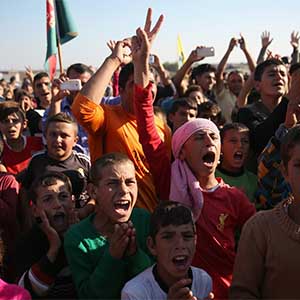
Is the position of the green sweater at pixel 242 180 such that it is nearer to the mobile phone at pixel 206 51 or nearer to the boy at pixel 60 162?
the boy at pixel 60 162

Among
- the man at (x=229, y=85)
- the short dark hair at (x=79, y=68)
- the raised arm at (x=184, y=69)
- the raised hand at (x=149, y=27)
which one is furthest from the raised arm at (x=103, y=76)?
the man at (x=229, y=85)

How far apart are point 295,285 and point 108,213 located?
0.97m

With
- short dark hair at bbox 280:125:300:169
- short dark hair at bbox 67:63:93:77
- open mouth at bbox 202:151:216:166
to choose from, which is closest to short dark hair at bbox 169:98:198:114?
short dark hair at bbox 67:63:93:77

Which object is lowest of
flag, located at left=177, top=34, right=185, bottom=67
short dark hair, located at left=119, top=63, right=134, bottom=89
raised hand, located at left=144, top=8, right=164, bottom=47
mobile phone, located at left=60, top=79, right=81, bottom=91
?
flag, located at left=177, top=34, right=185, bottom=67

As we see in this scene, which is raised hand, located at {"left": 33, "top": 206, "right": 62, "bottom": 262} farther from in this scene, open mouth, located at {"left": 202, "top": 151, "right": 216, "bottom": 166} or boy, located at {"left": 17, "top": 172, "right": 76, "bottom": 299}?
open mouth, located at {"left": 202, "top": 151, "right": 216, "bottom": 166}

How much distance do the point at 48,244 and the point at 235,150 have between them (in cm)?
159

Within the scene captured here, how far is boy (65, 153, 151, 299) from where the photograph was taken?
206 cm

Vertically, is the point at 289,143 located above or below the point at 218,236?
above

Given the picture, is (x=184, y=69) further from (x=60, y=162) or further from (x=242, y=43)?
(x=60, y=162)

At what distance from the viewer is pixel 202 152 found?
2635 millimetres

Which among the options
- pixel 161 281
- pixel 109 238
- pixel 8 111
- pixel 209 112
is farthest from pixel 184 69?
pixel 161 281

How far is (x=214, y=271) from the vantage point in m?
2.48

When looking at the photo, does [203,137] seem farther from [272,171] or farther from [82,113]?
[82,113]

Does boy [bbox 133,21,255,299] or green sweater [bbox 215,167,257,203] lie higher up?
boy [bbox 133,21,255,299]
